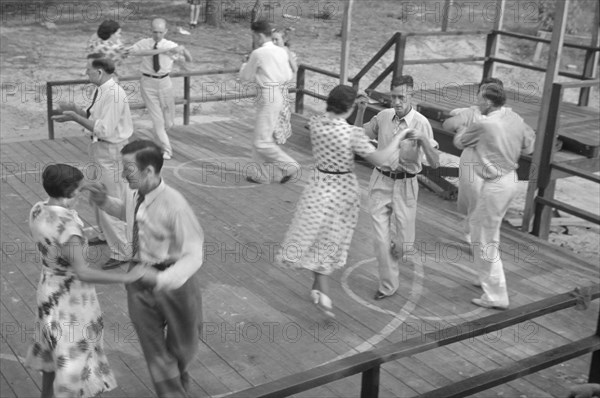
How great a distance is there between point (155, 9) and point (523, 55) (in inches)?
448

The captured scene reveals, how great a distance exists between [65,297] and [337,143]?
247cm

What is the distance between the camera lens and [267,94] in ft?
34.0

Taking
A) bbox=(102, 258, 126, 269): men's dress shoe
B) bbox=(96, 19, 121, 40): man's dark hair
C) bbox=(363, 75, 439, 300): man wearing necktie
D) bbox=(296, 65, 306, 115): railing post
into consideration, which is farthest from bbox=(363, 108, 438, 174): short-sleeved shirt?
bbox=(296, 65, 306, 115): railing post

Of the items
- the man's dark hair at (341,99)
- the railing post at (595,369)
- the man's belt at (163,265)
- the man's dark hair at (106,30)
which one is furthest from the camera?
the man's dark hair at (106,30)

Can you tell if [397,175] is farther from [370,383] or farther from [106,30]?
[106,30]

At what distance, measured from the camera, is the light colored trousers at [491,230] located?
7297 mm

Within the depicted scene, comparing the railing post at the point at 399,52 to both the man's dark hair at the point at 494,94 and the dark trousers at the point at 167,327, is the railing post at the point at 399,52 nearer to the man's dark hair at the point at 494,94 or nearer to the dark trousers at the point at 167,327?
the man's dark hair at the point at 494,94

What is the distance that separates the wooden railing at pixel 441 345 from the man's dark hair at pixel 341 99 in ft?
7.43

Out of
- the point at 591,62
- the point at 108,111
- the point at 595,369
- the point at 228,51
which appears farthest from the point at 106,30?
the point at 228,51

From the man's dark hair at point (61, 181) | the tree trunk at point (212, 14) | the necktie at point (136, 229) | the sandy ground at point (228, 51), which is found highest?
the man's dark hair at point (61, 181)

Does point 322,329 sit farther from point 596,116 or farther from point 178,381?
point 596,116

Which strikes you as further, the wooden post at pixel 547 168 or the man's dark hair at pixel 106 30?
the wooden post at pixel 547 168

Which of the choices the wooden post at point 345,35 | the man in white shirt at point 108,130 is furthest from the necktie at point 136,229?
the wooden post at point 345,35

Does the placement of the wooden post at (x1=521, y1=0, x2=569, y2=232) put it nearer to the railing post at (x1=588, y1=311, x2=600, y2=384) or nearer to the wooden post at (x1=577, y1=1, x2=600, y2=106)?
the wooden post at (x1=577, y1=1, x2=600, y2=106)
